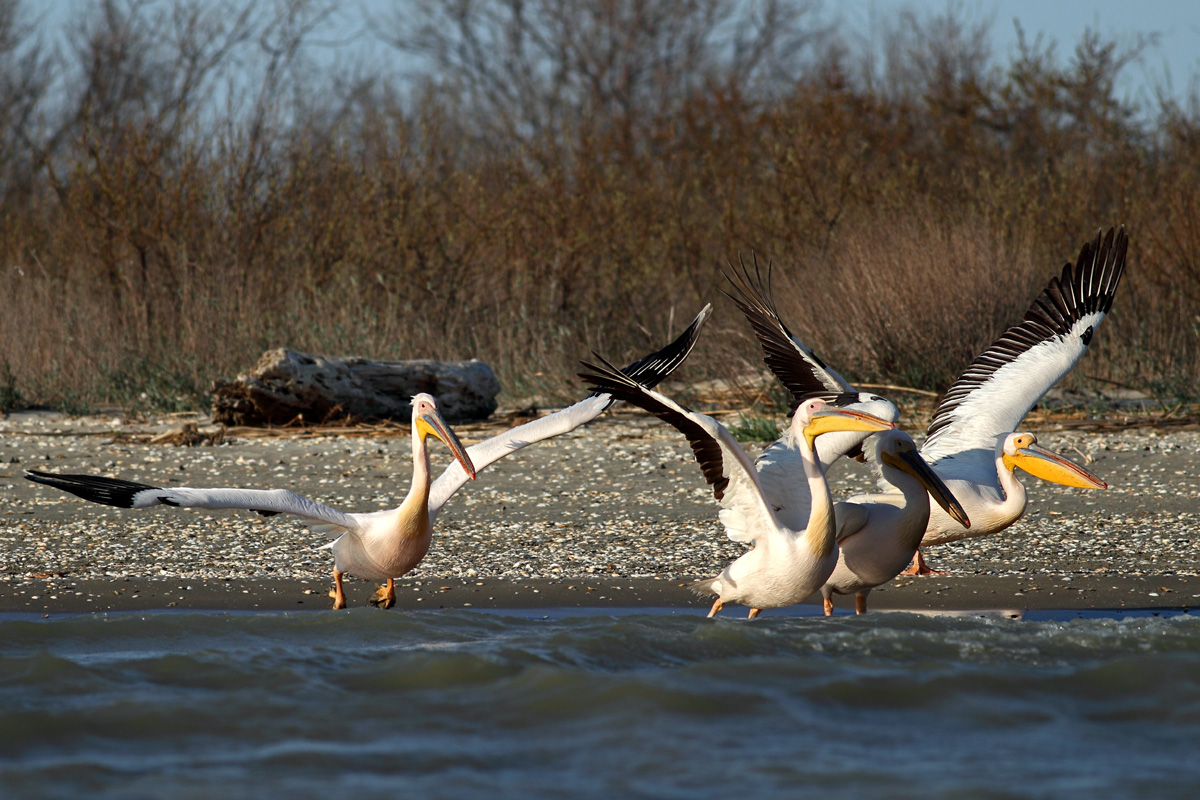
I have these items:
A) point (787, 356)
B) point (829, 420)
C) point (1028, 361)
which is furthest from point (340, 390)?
point (829, 420)

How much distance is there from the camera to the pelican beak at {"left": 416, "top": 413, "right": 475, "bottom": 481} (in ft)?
18.6

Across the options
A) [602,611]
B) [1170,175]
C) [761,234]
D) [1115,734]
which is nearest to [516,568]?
[602,611]

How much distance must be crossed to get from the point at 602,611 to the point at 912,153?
43.7 feet

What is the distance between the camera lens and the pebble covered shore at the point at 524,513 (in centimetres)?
633

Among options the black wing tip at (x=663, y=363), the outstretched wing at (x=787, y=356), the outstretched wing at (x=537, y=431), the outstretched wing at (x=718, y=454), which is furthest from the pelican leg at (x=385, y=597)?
the outstretched wing at (x=787, y=356)

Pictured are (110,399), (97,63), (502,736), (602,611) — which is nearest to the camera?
(502,736)

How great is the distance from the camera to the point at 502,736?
175 inches

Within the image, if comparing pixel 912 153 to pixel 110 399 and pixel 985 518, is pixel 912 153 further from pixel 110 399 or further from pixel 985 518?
pixel 985 518

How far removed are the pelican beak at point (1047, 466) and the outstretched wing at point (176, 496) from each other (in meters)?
3.39

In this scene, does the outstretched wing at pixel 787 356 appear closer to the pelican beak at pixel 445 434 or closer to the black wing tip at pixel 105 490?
the pelican beak at pixel 445 434

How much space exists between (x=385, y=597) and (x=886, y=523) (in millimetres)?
2139

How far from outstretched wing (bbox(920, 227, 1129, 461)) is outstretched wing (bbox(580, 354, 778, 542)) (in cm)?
168

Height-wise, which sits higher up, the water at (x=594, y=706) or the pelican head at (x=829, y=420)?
the pelican head at (x=829, y=420)

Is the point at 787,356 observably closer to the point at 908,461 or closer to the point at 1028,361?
the point at 908,461
